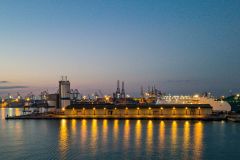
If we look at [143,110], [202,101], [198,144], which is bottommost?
[198,144]

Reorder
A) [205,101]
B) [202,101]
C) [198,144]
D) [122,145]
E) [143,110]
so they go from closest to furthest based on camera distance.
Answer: [122,145] → [198,144] → [143,110] → [205,101] → [202,101]

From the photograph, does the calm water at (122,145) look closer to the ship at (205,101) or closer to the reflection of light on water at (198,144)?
the reflection of light on water at (198,144)

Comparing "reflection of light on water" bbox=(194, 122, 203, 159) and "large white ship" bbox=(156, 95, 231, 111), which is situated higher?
"large white ship" bbox=(156, 95, 231, 111)

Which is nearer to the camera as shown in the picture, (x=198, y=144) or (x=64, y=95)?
(x=198, y=144)

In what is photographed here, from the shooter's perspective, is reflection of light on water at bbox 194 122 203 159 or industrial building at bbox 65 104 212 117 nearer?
reflection of light on water at bbox 194 122 203 159

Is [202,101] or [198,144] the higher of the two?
[202,101]

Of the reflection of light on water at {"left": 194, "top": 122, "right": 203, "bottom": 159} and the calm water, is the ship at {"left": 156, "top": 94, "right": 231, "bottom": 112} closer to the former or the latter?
the calm water

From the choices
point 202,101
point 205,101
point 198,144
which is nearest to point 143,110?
point 205,101

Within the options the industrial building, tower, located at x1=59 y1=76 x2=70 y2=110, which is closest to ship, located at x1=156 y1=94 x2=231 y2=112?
the industrial building

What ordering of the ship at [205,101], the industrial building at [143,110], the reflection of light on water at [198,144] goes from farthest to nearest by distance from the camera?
the ship at [205,101] → the industrial building at [143,110] → the reflection of light on water at [198,144]

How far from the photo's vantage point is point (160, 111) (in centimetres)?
4144

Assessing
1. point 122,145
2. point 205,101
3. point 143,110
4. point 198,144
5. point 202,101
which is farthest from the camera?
point 202,101

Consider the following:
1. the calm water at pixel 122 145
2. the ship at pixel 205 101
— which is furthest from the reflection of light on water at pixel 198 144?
the ship at pixel 205 101

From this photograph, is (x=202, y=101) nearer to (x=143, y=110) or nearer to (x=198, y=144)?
(x=143, y=110)
